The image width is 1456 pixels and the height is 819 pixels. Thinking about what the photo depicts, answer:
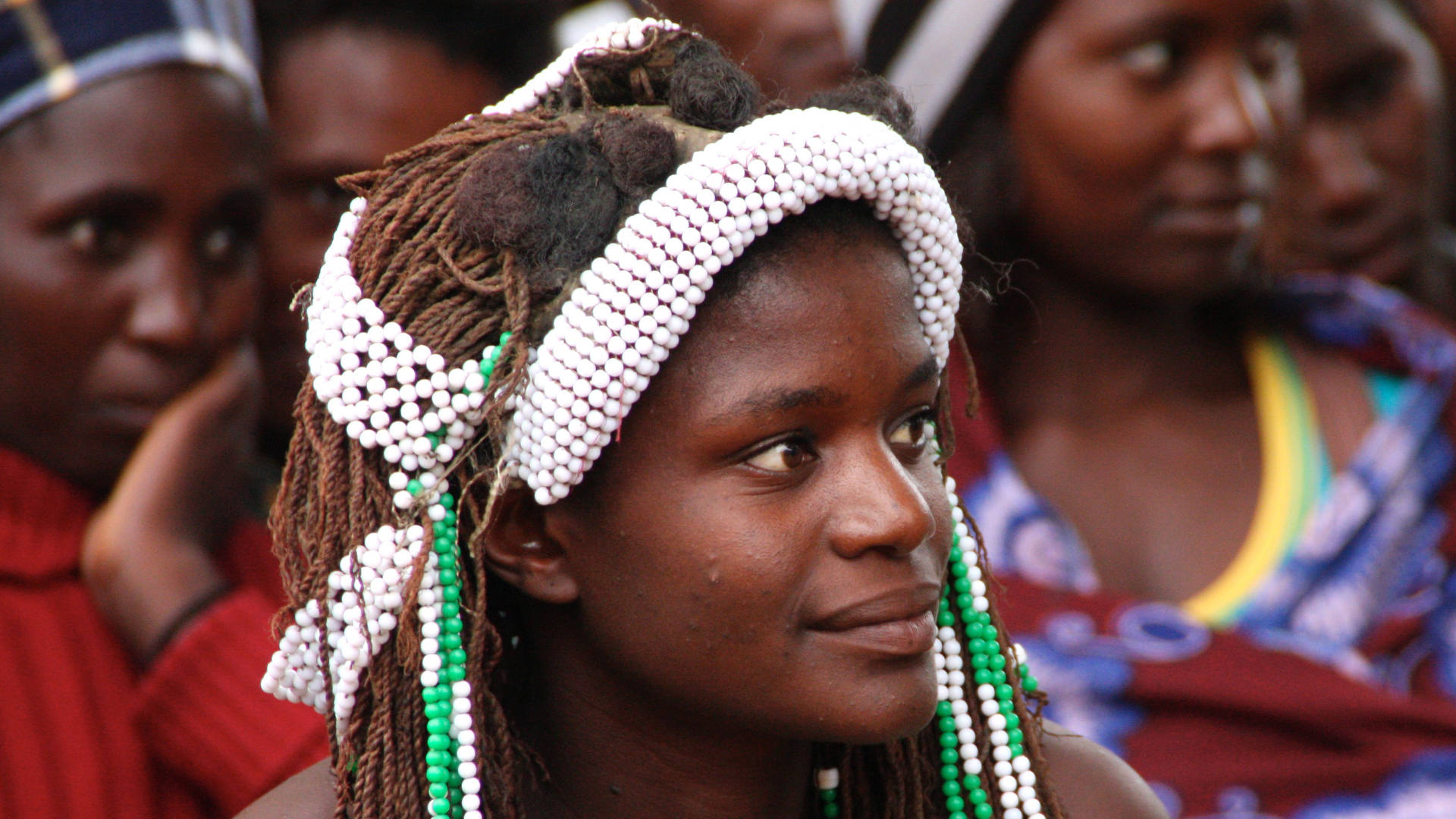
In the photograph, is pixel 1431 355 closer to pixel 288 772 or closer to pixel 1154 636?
pixel 1154 636

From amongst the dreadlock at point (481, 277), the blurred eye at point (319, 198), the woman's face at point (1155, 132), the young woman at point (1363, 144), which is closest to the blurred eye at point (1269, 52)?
the woman's face at point (1155, 132)

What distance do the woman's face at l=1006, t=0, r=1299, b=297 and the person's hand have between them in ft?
5.96

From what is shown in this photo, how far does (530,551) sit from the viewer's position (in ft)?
6.88

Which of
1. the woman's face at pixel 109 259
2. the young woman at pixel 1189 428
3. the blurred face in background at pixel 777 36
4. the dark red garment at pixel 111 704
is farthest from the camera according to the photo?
the blurred face in background at pixel 777 36

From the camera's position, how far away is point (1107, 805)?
2.39 m

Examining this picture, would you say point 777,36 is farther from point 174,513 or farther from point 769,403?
point 769,403

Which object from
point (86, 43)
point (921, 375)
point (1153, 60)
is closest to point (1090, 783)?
point (921, 375)

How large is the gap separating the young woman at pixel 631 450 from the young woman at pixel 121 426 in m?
0.84

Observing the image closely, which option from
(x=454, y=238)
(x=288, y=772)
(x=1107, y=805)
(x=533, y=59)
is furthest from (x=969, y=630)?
(x=533, y=59)

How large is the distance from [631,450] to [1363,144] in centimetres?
348

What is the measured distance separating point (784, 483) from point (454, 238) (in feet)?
1.67

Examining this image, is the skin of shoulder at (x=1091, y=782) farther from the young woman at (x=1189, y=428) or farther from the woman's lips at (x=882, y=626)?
the young woman at (x=1189, y=428)

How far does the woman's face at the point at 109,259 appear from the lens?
2.94m

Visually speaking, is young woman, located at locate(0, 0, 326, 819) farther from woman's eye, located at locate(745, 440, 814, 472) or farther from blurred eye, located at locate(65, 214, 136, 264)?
woman's eye, located at locate(745, 440, 814, 472)
